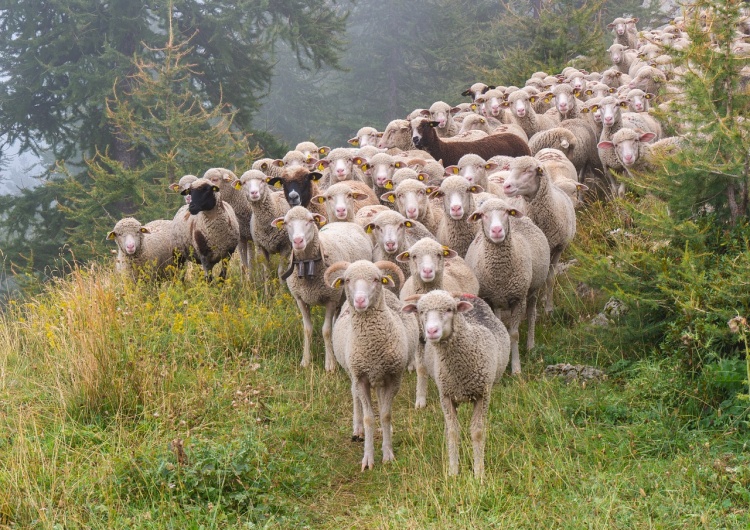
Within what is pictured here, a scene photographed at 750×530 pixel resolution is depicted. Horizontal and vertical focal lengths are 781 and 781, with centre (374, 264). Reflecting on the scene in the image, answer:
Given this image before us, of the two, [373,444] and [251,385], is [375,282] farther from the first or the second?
A: [251,385]

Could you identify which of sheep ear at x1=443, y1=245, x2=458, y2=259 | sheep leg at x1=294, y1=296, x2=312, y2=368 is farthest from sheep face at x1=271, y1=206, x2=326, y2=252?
sheep ear at x1=443, y1=245, x2=458, y2=259

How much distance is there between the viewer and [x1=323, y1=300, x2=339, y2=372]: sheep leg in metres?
8.12

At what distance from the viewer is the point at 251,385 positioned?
7.19 m

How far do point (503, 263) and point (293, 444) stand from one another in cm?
278

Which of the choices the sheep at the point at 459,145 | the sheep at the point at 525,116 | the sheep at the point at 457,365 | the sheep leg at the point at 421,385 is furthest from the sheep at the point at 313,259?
the sheep at the point at 525,116

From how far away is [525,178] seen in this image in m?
8.92

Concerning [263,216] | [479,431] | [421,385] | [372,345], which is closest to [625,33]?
[263,216]

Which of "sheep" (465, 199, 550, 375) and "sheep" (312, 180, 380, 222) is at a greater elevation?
"sheep" (312, 180, 380, 222)

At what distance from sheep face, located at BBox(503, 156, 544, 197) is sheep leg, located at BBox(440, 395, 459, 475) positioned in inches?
150

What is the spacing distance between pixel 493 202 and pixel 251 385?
2.91m

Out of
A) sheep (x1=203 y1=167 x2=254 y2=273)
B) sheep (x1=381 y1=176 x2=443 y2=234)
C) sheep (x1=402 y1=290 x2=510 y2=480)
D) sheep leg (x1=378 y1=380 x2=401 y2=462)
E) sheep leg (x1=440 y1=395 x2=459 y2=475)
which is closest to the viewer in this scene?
sheep (x1=402 y1=290 x2=510 y2=480)

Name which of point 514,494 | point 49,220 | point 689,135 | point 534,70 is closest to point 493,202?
point 689,135

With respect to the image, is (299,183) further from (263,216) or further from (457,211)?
(457,211)

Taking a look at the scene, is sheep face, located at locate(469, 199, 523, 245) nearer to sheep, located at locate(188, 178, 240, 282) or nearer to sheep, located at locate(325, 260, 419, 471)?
sheep, located at locate(325, 260, 419, 471)
